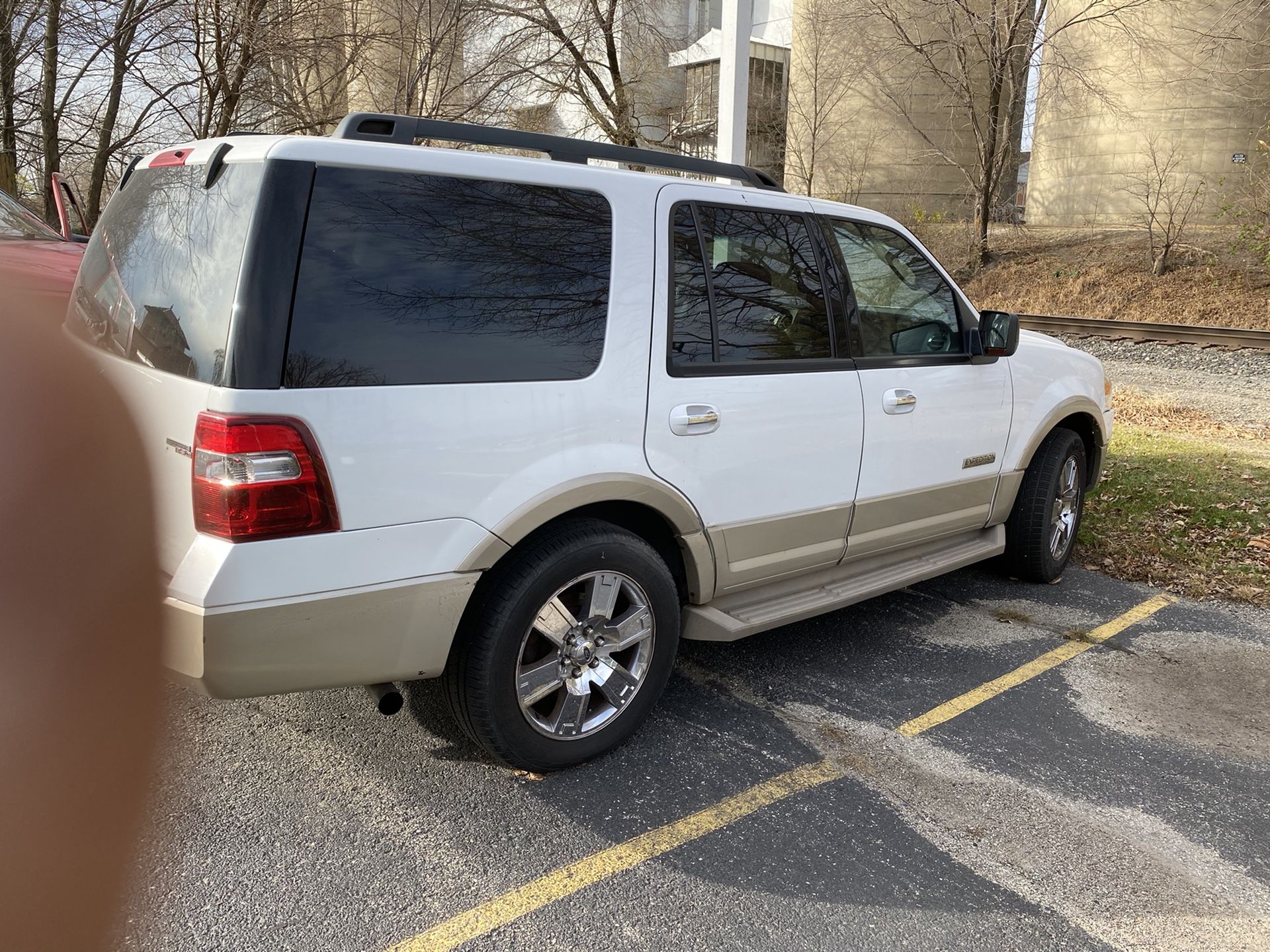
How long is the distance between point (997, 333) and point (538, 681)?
9.09 ft

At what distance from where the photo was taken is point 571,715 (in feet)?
10.9

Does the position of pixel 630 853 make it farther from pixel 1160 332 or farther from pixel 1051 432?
pixel 1160 332

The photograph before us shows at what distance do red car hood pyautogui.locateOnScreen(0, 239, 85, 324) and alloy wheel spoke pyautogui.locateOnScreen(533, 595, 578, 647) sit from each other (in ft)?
8.33

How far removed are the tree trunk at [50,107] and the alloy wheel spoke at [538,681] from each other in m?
11.7

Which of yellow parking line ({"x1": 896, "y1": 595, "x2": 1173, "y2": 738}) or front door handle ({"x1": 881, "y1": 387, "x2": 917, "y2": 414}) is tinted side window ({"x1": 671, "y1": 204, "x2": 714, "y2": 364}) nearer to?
front door handle ({"x1": 881, "y1": 387, "x2": 917, "y2": 414})

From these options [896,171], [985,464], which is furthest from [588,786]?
[896,171]

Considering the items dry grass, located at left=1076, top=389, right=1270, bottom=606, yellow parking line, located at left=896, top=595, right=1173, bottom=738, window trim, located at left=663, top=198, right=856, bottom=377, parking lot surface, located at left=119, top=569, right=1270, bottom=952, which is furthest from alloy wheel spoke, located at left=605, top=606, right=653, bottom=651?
dry grass, located at left=1076, top=389, right=1270, bottom=606

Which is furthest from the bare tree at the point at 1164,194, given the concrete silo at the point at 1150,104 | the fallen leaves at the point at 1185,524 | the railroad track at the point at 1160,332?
the fallen leaves at the point at 1185,524

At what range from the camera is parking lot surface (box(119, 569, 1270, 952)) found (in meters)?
2.64

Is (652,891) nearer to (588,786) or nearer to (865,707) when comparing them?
(588,786)

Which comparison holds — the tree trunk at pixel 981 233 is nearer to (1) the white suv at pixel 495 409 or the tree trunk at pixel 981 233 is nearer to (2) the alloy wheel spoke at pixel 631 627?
(1) the white suv at pixel 495 409

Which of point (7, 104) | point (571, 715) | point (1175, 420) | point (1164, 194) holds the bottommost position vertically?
point (571, 715)

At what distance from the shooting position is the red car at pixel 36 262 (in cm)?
468

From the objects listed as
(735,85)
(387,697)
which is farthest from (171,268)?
(735,85)
